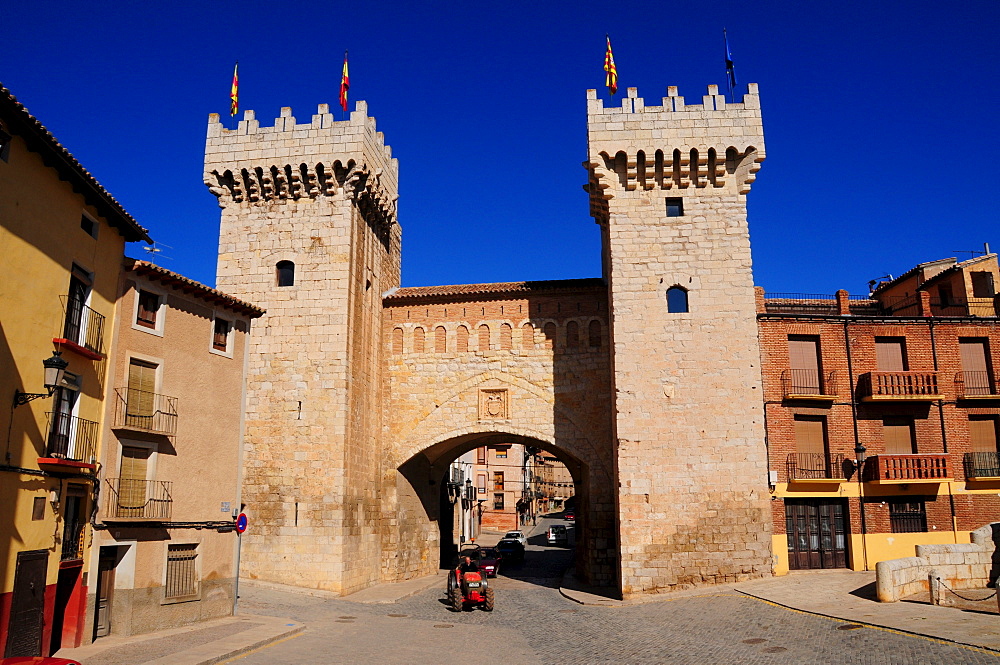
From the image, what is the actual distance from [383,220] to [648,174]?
10167 mm

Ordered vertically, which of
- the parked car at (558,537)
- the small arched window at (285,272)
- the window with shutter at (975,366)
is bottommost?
the parked car at (558,537)

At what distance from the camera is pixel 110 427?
15.7 metres

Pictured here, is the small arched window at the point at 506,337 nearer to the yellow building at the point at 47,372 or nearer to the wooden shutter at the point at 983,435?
the yellow building at the point at 47,372

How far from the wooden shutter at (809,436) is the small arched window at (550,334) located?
27.3ft

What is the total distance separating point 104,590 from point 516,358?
1500 cm

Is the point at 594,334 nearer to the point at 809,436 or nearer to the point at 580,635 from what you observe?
the point at 809,436

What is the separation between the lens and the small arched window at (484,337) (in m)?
27.4

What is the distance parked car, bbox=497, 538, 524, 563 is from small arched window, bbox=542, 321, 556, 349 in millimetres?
14178

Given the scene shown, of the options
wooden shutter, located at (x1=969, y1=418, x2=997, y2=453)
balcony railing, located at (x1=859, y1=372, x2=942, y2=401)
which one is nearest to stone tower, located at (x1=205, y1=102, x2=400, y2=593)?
balcony railing, located at (x1=859, y1=372, x2=942, y2=401)

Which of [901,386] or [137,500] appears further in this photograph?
[901,386]

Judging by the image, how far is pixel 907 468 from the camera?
22203 mm

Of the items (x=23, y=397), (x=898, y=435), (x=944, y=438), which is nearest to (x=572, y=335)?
(x=898, y=435)

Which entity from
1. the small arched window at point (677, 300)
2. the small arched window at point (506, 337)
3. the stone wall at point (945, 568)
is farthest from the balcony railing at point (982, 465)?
the small arched window at point (506, 337)

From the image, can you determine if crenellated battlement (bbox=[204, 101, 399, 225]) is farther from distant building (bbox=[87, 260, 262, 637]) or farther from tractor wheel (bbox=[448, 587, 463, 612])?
tractor wheel (bbox=[448, 587, 463, 612])
